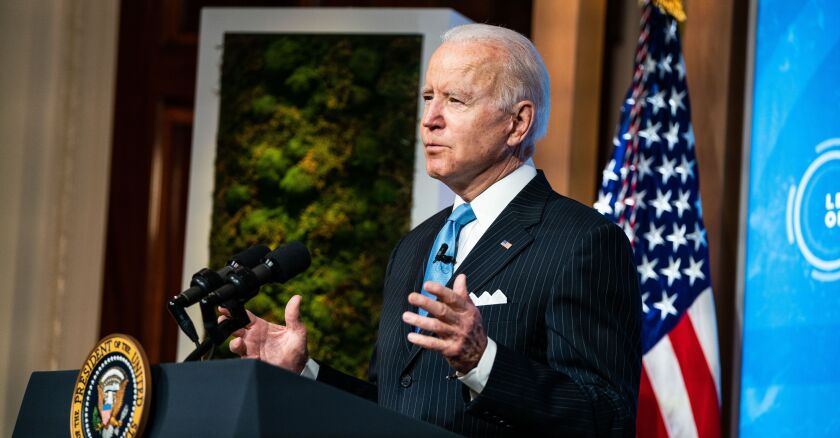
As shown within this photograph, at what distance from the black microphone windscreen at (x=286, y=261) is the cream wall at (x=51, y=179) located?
3.22 m

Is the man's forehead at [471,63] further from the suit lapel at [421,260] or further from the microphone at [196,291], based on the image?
the microphone at [196,291]

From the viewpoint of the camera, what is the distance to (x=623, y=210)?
3.96 m

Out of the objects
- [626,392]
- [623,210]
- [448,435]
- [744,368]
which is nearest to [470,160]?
[626,392]

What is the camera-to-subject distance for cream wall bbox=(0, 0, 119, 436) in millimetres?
5020

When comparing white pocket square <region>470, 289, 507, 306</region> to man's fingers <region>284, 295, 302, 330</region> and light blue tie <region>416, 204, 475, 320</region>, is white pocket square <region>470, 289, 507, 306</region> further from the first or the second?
man's fingers <region>284, 295, 302, 330</region>

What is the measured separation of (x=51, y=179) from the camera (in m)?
5.16

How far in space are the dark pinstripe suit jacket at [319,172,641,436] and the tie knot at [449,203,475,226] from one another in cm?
10

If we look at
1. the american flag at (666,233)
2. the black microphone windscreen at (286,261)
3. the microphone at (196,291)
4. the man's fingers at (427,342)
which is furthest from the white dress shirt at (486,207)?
the american flag at (666,233)

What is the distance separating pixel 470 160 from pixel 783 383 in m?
1.73

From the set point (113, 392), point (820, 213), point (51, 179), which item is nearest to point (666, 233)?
point (820, 213)

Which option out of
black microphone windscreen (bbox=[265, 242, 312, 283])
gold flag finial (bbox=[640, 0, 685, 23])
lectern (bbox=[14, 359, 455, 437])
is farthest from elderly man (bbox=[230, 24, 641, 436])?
gold flag finial (bbox=[640, 0, 685, 23])

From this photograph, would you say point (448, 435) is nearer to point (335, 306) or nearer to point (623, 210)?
point (623, 210)

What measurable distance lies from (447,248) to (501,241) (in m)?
0.15

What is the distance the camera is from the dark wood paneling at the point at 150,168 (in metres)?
5.84
